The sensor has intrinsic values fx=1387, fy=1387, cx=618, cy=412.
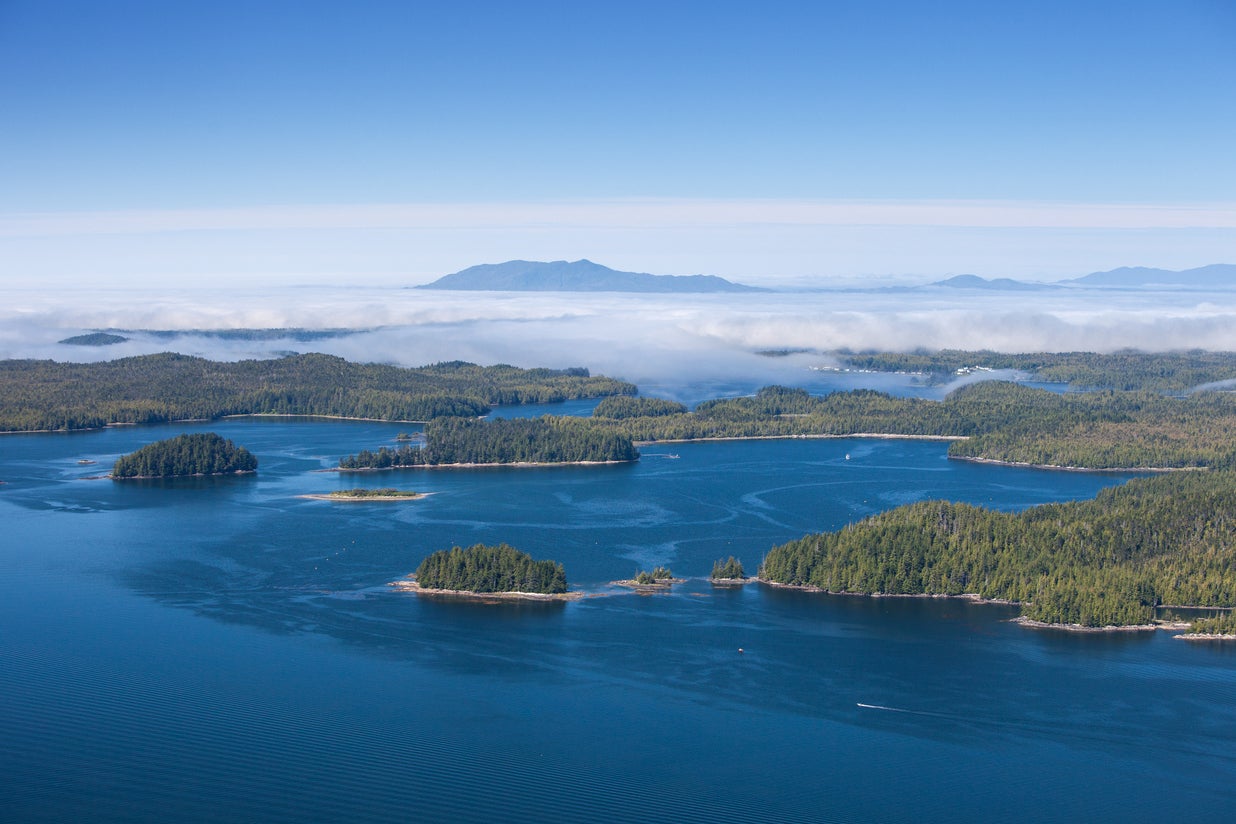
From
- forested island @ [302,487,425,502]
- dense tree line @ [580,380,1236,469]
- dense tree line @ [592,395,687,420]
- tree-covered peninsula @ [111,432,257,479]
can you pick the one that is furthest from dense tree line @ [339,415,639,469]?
dense tree line @ [592,395,687,420]

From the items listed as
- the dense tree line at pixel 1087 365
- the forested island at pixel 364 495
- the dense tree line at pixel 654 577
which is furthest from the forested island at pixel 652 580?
the dense tree line at pixel 1087 365

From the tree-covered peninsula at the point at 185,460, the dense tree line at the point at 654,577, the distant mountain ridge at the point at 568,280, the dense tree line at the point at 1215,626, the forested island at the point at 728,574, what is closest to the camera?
the dense tree line at the point at 1215,626

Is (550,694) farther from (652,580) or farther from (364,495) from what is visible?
(364,495)

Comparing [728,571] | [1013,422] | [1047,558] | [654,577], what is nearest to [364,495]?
[654,577]

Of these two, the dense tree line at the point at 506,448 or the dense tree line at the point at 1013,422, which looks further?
the dense tree line at the point at 1013,422

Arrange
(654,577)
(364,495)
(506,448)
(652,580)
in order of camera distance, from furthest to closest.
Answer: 1. (506,448)
2. (364,495)
3. (654,577)
4. (652,580)

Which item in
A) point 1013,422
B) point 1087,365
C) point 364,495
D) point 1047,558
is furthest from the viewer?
point 1087,365

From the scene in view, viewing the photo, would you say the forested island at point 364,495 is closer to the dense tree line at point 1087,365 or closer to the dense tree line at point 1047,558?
the dense tree line at point 1047,558
